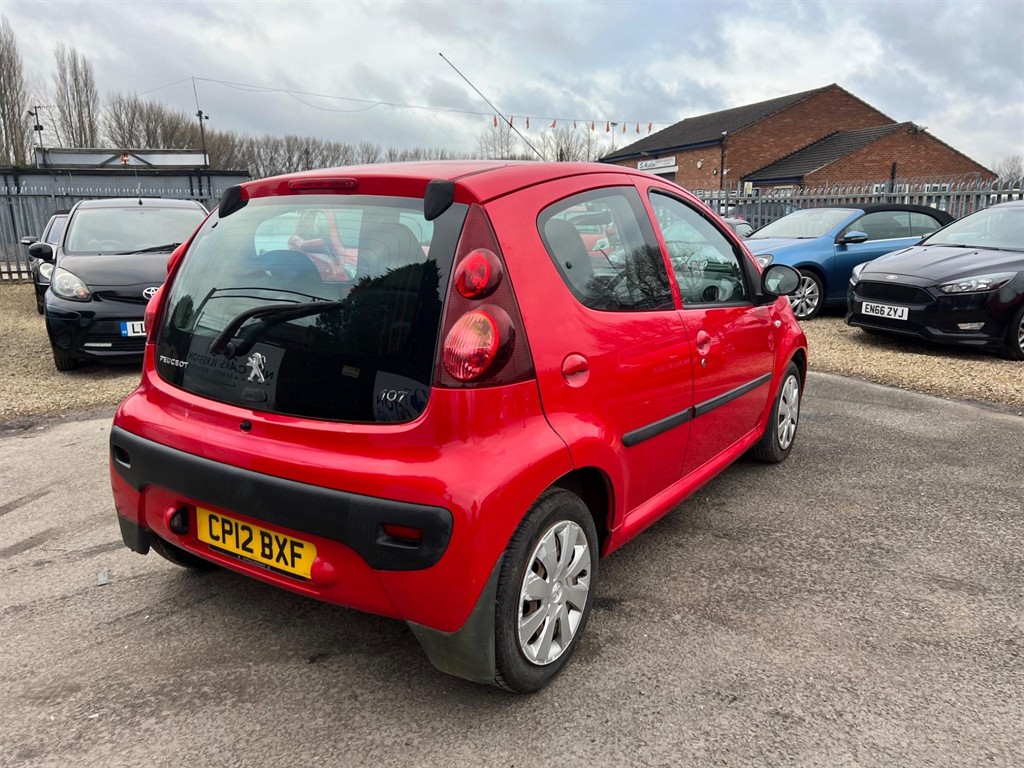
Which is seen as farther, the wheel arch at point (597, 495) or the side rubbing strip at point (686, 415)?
→ the side rubbing strip at point (686, 415)

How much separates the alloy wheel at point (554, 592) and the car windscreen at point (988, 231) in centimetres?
715

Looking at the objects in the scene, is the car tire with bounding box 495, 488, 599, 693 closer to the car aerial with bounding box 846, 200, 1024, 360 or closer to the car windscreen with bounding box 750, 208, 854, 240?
the car aerial with bounding box 846, 200, 1024, 360

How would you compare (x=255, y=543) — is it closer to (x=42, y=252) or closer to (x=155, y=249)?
(x=155, y=249)

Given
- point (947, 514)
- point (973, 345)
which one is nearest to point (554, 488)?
point (947, 514)

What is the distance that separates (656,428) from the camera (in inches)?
108

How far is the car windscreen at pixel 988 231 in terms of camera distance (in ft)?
24.6

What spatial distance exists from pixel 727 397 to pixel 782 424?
109cm

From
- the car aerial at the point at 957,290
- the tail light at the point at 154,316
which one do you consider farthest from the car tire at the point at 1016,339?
Answer: the tail light at the point at 154,316

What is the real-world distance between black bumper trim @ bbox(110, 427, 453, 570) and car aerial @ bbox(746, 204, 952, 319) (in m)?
8.26

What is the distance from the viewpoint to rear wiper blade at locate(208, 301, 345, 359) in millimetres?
2164

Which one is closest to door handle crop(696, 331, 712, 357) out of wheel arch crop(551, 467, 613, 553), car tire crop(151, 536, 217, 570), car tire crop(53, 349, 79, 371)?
wheel arch crop(551, 467, 613, 553)

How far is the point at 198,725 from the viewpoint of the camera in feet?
6.93

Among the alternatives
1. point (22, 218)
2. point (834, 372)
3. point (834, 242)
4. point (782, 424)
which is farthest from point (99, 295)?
point (22, 218)

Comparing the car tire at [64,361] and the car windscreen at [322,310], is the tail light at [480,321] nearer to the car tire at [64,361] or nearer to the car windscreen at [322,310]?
the car windscreen at [322,310]
